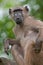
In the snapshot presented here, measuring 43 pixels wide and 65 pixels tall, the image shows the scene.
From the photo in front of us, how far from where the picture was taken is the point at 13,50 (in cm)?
1112

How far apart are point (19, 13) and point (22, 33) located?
0.76 metres

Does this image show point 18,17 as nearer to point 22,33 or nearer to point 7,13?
point 22,33

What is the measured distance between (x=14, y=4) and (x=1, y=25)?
1893 millimetres

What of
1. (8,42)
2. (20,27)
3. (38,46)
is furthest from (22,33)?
(38,46)

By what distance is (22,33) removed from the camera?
1148 centimetres

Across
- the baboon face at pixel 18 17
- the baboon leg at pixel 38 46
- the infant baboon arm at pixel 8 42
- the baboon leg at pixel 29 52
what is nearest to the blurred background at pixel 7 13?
the infant baboon arm at pixel 8 42

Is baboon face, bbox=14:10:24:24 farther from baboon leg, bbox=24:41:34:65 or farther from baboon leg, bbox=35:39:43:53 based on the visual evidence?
baboon leg, bbox=35:39:43:53

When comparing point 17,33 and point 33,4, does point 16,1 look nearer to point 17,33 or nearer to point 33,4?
point 33,4

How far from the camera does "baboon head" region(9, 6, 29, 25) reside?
1157cm

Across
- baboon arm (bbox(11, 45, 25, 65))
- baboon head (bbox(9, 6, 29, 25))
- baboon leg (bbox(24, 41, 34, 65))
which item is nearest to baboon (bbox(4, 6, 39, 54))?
baboon head (bbox(9, 6, 29, 25))

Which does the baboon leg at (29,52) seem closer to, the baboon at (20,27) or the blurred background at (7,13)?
the baboon at (20,27)

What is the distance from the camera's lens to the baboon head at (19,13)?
1157 cm

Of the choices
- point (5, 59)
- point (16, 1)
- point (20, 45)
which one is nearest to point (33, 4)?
point (16, 1)

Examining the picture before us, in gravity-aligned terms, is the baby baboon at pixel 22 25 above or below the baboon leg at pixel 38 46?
above
